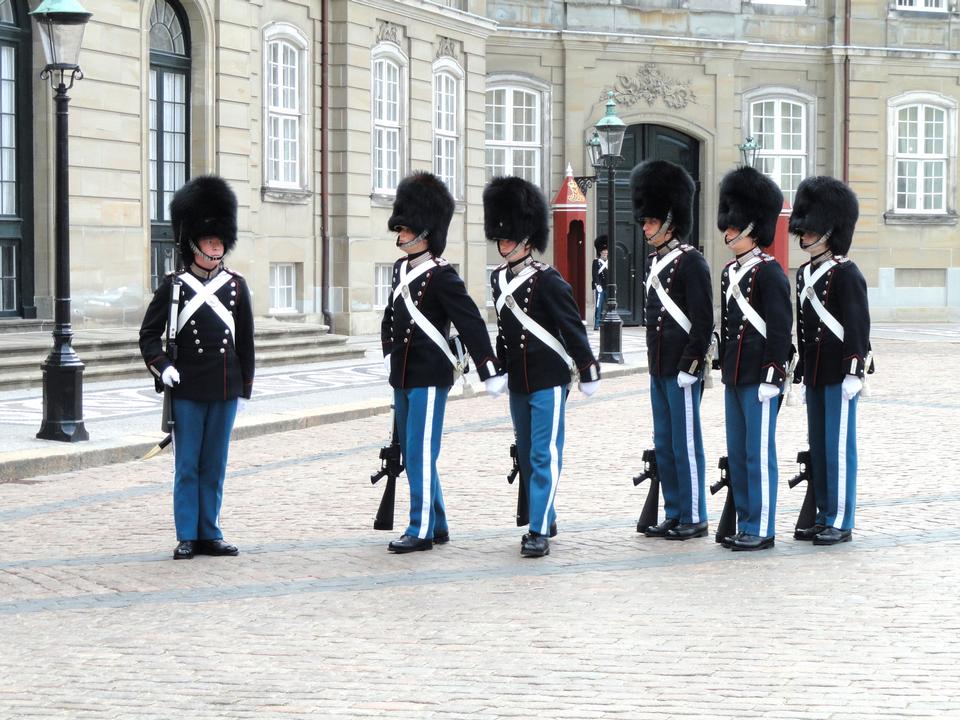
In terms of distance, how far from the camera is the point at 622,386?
19562mm

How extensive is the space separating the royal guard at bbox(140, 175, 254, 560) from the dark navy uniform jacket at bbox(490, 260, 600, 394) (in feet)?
4.45

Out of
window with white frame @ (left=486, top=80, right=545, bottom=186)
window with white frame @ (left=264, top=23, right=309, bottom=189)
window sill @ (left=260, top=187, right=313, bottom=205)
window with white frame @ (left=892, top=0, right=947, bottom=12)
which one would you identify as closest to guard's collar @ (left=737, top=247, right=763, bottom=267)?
window sill @ (left=260, top=187, right=313, bottom=205)

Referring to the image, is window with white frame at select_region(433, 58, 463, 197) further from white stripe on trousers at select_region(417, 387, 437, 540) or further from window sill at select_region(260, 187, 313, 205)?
white stripe on trousers at select_region(417, 387, 437, 540)

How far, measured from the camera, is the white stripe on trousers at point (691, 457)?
28.8 ft

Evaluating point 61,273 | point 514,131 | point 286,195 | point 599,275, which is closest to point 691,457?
point 61,273

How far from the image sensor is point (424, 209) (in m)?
8.55

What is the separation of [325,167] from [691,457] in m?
17.4

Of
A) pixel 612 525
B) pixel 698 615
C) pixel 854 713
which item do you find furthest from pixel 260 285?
pixel 854 713

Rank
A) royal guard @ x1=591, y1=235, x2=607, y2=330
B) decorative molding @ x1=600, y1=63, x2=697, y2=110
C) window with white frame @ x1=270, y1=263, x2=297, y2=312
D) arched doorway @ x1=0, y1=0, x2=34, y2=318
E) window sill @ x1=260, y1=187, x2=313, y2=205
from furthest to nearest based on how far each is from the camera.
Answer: decorative molding @ x1=600, y1=63, x2=697, y2=110, royal guard @ x1=591, y1=235, x2=607, y2=330, window with white frame @ x1=270, y1=263, x2=297, y2=312, window sill @ x1=260, y1=187, x2=313, y2=205, arched doorway @ x1=0, y1=0, x2=34, y2=318

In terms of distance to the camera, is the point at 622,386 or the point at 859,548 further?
the point at 622,386

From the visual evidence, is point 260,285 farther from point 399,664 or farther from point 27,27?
point 399,664

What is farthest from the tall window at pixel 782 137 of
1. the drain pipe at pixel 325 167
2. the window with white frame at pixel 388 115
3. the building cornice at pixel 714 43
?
the drain pipe at pixel 325 167

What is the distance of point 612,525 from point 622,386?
10.2m

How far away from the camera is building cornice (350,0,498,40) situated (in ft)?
86.8
